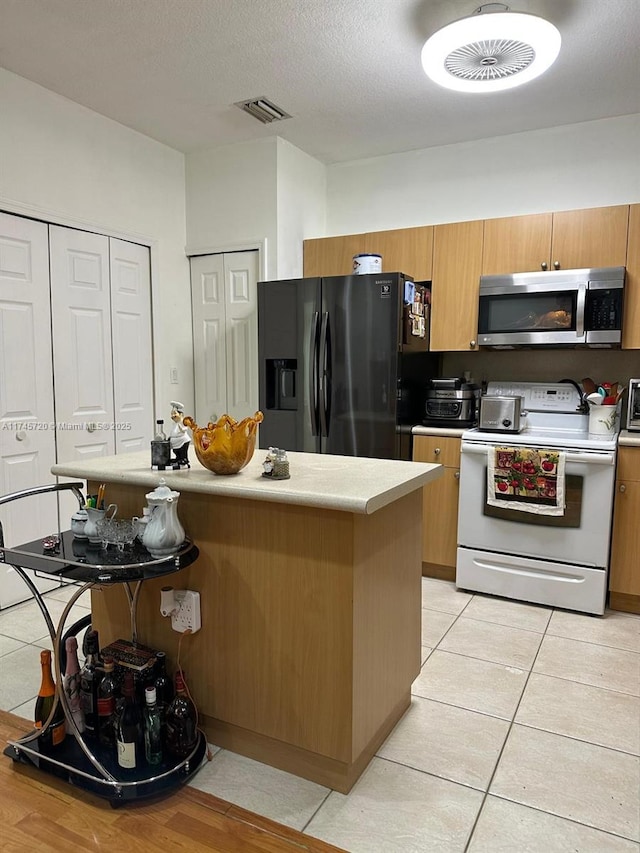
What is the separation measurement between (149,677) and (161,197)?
3.18 m

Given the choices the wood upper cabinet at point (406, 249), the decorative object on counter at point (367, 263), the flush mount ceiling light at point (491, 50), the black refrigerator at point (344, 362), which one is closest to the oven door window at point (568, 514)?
the black refrigerator at point (344, 362)

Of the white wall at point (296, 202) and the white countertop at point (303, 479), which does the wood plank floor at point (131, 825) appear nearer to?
the white countertop at point (303, 479)

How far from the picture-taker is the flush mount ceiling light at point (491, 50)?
89.6 inches

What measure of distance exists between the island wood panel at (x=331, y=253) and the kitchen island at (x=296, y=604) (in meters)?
2.24

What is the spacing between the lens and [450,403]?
3.58 m

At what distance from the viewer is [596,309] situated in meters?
3.22

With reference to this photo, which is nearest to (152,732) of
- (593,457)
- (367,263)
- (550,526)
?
(550,526)

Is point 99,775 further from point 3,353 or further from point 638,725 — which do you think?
point 3,353

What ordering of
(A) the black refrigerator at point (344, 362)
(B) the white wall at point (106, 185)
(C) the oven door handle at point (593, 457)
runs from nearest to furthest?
(C) the oven door handle at point (593, 457) → (B) the white wall at point (106, 185) → (A) the black refrigerator at point (344, 362)

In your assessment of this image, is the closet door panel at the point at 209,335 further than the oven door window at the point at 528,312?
Yes

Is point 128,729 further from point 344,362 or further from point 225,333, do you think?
point 225,333

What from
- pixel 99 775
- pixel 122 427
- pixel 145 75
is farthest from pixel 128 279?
pixel 99 775

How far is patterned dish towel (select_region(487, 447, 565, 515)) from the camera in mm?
3045

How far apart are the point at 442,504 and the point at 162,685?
→ 81.2 inches
